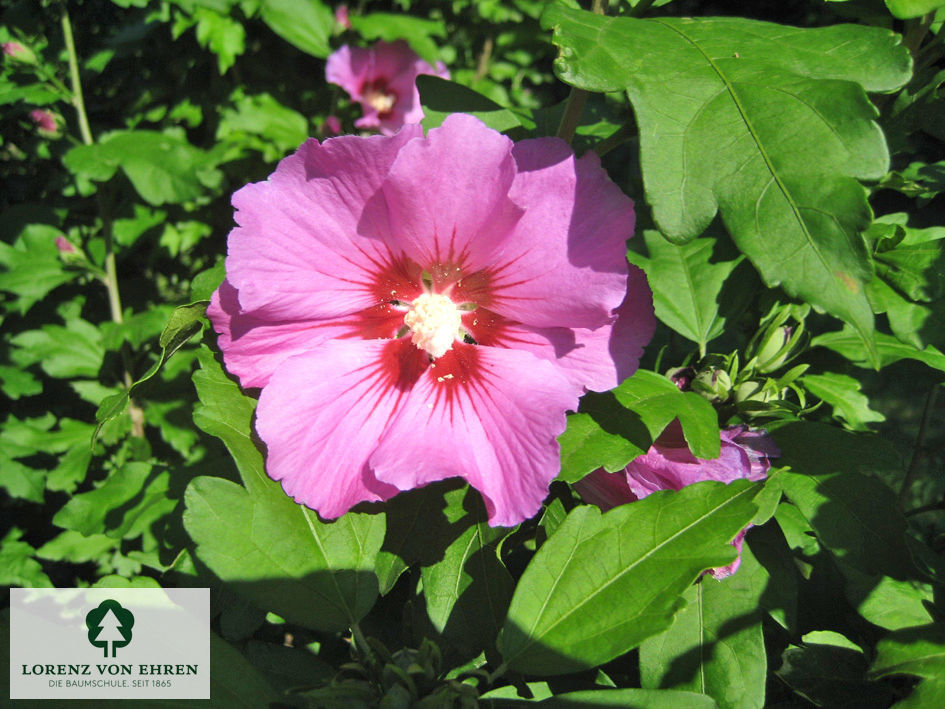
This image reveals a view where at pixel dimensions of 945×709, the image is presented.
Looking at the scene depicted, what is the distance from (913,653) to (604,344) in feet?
1.77

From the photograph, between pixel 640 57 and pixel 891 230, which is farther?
pixel 891 230

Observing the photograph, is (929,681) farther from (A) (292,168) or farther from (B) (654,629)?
(A) (292,168)

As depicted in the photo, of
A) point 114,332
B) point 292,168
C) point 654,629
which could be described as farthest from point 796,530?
point 114,332

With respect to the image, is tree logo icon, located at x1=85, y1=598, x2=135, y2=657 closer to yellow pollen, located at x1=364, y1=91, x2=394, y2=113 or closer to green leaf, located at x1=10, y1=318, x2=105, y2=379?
green leaf, located at x1=10, y1=318, x2=105, y2=379

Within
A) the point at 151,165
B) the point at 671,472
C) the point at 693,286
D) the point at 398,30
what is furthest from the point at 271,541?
the point at 398,30

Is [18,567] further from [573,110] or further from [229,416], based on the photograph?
[573,110]

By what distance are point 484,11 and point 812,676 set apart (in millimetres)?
2565

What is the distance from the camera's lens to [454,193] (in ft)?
3.00

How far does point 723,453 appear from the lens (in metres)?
1.01

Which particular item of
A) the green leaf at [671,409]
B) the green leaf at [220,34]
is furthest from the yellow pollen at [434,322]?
the green leaf at [220,34]

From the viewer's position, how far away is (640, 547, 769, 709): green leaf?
95cm

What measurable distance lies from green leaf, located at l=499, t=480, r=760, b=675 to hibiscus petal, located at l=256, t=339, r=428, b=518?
22 centimetres

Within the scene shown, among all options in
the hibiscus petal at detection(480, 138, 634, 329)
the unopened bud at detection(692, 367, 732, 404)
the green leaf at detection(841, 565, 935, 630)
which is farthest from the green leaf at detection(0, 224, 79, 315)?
the green leaf at detection(841, 565, 935, 630)

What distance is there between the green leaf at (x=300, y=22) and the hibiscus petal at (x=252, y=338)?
140cm
